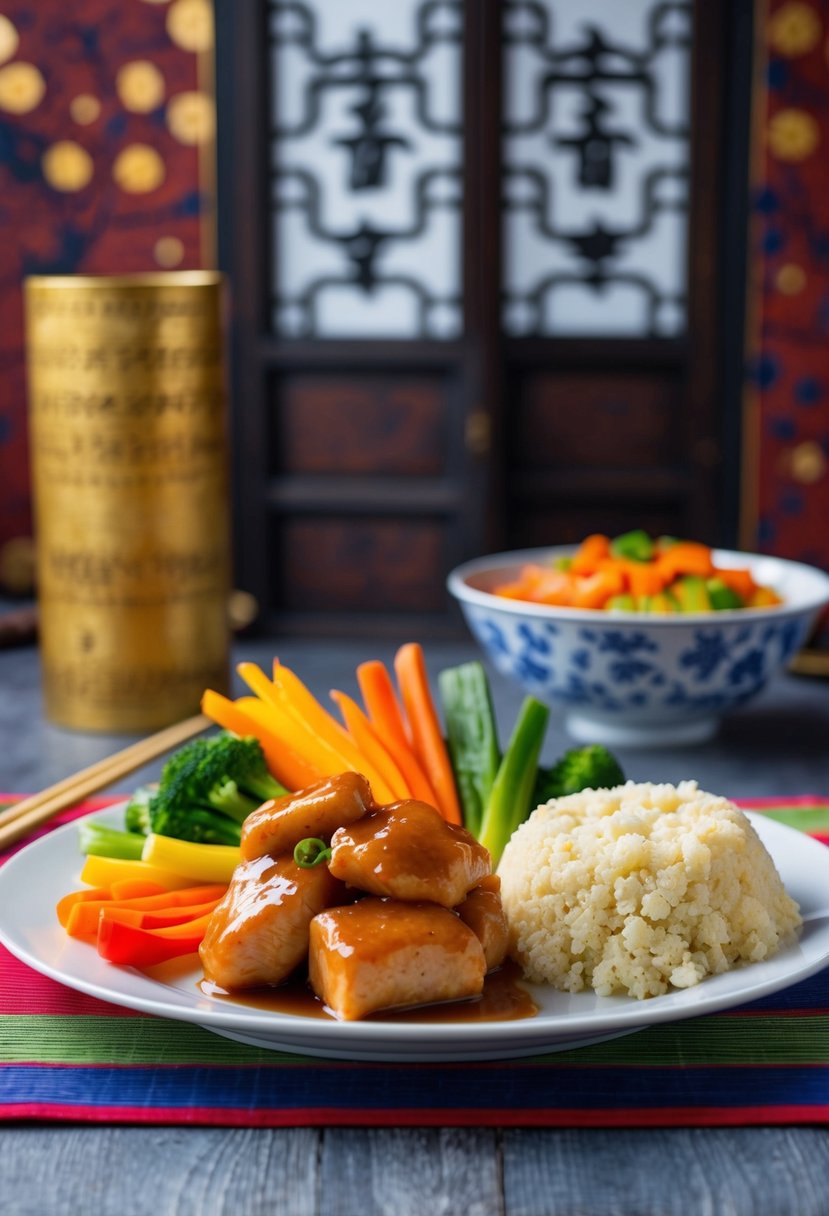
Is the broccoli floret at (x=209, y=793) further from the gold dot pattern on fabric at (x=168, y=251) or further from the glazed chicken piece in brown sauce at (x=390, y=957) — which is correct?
the gold dot pattern on fabric at (x=168, y=251)

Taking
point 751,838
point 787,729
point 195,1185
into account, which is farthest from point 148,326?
point 195,1185

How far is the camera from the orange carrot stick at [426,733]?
161cm

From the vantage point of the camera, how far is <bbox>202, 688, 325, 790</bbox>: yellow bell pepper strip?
Result: 1.55m

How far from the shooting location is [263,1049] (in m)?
1.12

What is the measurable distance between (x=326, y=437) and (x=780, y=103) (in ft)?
4.68

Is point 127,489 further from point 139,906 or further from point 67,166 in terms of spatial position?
point 67,166

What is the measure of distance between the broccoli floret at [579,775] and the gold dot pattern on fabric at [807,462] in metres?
2.61

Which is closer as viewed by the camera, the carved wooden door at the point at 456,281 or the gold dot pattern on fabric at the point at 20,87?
the carved wooden door at the point at 456,281

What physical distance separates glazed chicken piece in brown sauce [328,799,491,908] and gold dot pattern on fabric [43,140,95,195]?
3231 mm

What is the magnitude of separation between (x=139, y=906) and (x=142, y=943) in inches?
4.7

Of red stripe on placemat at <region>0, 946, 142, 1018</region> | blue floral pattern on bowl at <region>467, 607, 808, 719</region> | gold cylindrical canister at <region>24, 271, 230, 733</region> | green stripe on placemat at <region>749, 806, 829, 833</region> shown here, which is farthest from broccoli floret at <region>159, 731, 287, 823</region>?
gold cylindrical canister at <region>24, 271, 230, 733</region>

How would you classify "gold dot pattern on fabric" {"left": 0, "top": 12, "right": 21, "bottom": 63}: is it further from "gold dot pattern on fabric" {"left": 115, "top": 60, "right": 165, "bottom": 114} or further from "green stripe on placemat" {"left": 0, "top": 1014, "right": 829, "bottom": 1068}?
"green stripe on placemat" {"left": 0, "top": 1014, "right": 829, "bottom": 1068}

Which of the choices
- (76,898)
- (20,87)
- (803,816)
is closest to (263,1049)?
(76,898)

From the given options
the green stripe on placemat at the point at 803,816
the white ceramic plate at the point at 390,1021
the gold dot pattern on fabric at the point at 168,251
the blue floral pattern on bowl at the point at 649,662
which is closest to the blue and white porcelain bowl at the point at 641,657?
the blue floral pattern on bowl at the point at 649,662
